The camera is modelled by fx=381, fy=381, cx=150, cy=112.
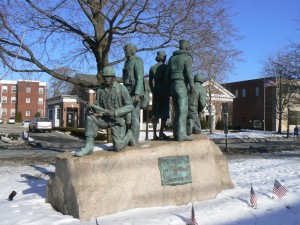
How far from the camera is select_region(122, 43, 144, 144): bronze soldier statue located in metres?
7.17

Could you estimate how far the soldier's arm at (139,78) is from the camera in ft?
23.5

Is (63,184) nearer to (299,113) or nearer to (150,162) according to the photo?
(150,162)

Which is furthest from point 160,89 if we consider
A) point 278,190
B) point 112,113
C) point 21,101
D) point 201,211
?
point 21,101

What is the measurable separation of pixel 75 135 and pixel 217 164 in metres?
24.9

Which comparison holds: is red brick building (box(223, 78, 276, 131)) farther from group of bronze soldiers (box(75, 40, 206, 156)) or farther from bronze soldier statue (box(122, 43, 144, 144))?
bronze soldier statue (box(122, 43, 144, 144))

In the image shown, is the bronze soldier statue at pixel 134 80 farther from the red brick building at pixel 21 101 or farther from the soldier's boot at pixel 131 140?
the red brick building at pixel 21 101

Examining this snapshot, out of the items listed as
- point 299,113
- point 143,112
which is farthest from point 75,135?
point 299,113

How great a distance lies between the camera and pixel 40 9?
1352cm

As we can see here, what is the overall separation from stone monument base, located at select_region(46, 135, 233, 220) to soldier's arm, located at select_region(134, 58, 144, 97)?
3.49ft

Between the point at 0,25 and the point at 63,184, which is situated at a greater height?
the point at 0,25

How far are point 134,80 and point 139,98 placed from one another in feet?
1.35

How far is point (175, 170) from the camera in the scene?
668 centimetres

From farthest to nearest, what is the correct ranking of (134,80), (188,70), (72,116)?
A: 1. (72,116)
2. (134,80)
3. (188,70)

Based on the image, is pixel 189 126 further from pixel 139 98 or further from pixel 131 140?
pixel 131 140
